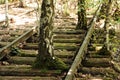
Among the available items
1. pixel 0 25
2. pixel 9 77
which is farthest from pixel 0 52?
pixel 0 25

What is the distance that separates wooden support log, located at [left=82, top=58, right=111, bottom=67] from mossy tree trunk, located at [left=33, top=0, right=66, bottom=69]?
0.73 meters

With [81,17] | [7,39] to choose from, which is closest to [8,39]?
[7,39]

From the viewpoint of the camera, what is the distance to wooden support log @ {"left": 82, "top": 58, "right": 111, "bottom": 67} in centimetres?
589

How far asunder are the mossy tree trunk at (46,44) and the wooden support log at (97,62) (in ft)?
2.40

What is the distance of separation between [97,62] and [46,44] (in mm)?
1161

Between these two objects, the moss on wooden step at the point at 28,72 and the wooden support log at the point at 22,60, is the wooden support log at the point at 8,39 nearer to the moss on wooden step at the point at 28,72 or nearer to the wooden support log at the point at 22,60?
the wooden support log at the point at 22,60

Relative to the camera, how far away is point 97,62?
598 centimetres

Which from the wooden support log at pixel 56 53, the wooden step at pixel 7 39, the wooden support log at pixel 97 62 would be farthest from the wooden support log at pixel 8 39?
the wooden support log at pixel 97 62

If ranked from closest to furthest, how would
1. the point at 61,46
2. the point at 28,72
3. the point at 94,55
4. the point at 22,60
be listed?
the point at 28,72 → the point at 22,60 → the point at 94,55 → the point at 61,46

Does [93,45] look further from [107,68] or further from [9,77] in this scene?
[9,77]

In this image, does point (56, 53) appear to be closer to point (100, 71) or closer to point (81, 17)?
point (100, 71)

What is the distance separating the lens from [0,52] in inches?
239

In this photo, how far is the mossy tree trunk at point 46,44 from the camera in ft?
17.9

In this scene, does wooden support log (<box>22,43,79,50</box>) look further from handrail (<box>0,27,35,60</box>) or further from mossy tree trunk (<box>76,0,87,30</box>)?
mossy tree trunk (<box>76,0,87,30</box>)
